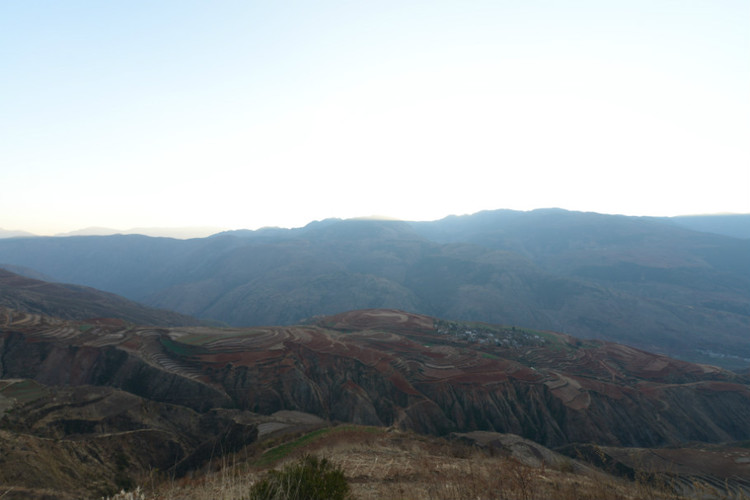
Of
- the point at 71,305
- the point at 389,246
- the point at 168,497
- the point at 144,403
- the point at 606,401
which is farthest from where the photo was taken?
the point at 389,246

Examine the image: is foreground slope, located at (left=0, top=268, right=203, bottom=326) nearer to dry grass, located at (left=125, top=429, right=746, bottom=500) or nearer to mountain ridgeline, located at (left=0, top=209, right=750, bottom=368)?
mountain ridgeline, located at (left=0, top=209, right=750, bottom=368)

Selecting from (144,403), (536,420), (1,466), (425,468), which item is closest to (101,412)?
(144,403)

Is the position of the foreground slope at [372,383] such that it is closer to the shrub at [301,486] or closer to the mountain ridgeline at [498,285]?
the shrub at [301,486]

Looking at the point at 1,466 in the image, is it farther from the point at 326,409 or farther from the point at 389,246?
the point at 389,246

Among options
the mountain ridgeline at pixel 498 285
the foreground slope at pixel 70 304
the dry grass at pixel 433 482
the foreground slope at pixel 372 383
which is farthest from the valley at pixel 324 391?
the mountain ridgeline at pixel 498 285

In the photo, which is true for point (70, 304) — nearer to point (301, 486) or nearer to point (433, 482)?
point (433, 482)

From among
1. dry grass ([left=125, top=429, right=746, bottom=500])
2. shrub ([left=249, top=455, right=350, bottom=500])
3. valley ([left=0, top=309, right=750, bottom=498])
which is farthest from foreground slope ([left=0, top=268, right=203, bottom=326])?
shrub ([left=249, top=455, right=350, bottom=500])
